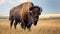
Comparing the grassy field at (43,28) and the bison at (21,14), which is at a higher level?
the bison at (21,14)

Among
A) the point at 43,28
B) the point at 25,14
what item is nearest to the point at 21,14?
the point at 25,14

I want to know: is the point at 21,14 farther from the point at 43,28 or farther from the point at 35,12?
the point at 43,28

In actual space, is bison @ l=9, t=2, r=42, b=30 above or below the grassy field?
above

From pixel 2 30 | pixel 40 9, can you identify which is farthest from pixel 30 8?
pixel 2 30

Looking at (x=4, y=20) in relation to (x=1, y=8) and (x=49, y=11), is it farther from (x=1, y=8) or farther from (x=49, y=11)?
(x=49, y=11)

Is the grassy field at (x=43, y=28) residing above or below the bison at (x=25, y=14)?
below

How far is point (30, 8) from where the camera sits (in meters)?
1.48

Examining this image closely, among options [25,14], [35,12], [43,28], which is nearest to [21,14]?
[25,14]

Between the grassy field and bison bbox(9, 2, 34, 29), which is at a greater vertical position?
bison bbox(9, 2, 34, 29)

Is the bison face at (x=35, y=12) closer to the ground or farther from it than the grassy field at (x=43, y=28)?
farther from it

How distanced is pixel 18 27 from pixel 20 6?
21 cm

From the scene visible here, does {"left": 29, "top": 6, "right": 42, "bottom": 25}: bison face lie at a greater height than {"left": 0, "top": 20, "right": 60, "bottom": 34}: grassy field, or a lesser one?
greater

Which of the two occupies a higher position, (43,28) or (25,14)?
(25,14)

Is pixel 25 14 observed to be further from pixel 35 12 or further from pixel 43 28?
pixel 43 28
